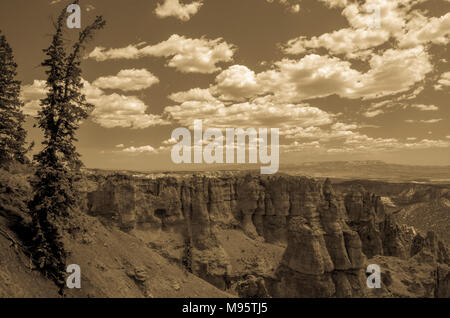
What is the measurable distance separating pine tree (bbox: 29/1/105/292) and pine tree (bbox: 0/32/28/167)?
5.44 metres

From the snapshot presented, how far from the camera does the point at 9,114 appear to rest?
21219 mm

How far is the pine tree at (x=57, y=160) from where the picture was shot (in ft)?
51.6

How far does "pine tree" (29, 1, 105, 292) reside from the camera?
619 inches

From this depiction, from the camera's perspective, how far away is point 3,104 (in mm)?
20953

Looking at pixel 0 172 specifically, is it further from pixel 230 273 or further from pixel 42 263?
pixel 230 273

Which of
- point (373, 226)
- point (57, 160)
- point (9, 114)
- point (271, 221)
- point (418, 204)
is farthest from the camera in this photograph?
point (418, 204)

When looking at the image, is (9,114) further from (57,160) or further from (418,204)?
(418,204)

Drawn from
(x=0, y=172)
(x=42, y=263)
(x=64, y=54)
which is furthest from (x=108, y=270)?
(x=64, y=54)

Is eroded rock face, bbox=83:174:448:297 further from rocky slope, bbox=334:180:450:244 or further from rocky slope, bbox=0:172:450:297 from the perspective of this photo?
rocky slope, bbox=334:180:450:244

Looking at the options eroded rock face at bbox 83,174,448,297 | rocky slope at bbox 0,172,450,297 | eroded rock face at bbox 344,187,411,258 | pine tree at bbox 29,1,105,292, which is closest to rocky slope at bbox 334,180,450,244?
eroded rock face at bbox 344,187,411,258

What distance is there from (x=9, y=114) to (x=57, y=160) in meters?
8.51

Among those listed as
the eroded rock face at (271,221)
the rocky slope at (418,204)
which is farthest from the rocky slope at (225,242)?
the rocky slope at (418,204)

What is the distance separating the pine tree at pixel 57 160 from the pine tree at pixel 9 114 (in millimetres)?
5443

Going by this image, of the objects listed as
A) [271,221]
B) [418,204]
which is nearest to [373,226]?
[271,221]
